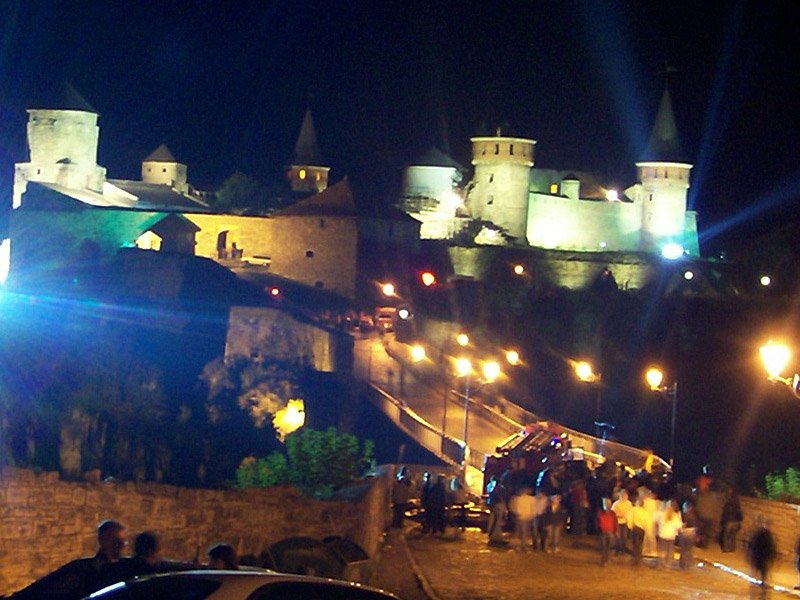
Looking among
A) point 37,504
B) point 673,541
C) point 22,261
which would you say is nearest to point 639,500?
point 673,541

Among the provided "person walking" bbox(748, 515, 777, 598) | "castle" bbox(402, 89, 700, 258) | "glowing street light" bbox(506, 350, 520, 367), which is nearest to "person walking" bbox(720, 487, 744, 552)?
"person walking" bbox(748, 515, 777, 598)

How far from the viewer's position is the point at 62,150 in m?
70.9

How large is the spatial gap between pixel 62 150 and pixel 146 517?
60057 mm

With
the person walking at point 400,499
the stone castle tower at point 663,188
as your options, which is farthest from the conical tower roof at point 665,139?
the person walking at point 400,499

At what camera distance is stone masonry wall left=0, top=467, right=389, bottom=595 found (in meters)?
11.9

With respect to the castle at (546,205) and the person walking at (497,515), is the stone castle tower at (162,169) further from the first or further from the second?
the person walking at (497,515)

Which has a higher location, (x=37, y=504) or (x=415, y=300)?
(x=415, y=300)

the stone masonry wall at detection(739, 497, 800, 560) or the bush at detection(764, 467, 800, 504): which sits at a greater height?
the bush at detection(764, 467, 800, 504)

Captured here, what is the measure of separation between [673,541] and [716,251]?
70.5 m

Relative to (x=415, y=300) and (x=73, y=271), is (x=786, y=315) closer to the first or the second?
(x=415, y=300)

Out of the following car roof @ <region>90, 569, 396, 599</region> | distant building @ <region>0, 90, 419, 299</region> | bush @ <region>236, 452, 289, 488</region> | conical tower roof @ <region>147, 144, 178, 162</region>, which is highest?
conical tower roof @ <region>147, 144, 178, 162</region>

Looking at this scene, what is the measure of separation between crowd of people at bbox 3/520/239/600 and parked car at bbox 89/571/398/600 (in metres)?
1.32

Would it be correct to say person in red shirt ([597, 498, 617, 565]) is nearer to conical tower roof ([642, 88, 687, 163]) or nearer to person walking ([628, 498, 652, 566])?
person walking ([628, 498, 652, 566])

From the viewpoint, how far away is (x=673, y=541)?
18234mm
